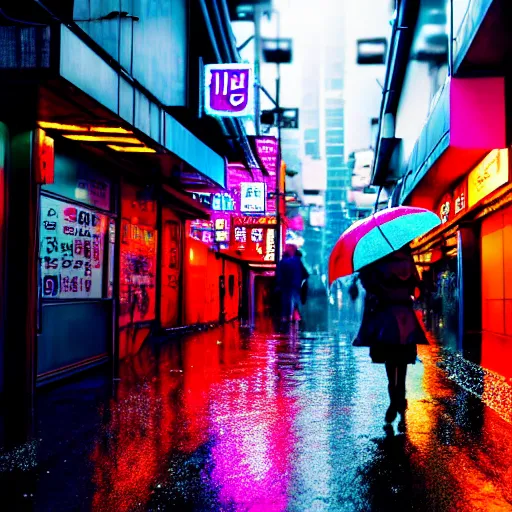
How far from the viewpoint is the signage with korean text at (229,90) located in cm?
1516

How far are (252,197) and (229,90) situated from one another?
11.7 m

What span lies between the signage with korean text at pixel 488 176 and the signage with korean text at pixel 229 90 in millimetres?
5199

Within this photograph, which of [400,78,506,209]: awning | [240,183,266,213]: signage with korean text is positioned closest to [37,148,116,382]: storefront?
[400,78,506,209]: awning

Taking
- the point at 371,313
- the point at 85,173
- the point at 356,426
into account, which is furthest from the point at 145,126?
the point at 356,426

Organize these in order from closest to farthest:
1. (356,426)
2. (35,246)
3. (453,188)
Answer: (35,246)
(356,426)
(453,188)

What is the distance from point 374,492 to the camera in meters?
4.47

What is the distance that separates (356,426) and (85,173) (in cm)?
610

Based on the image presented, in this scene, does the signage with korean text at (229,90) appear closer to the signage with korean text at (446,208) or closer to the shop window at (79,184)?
the shop window at (79,184)

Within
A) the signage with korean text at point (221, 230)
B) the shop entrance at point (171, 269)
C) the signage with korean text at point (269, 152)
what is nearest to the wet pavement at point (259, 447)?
the shop entrance at point (171, 269)

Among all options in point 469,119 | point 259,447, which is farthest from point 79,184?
point 469,119

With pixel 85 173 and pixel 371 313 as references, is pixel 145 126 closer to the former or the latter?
pixel 85 173

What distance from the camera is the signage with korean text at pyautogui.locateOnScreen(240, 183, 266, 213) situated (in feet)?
88.3

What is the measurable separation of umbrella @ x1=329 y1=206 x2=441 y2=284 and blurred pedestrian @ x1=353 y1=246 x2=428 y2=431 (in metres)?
0.25

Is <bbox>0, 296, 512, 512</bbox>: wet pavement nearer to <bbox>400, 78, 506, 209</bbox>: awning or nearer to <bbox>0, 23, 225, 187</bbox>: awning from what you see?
<bbox>0, 23, 225, 187</bbox>: awning
